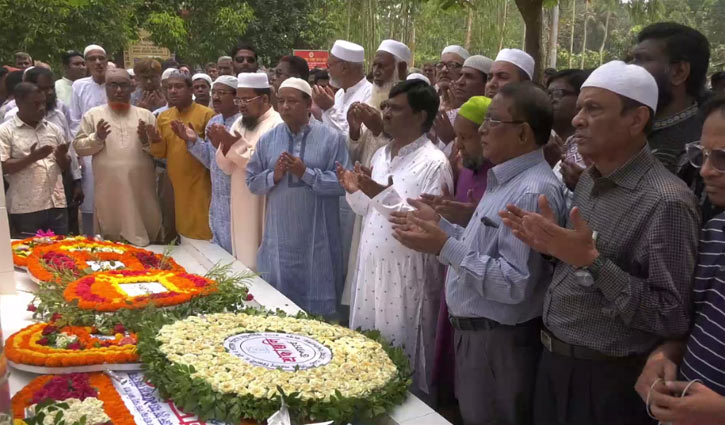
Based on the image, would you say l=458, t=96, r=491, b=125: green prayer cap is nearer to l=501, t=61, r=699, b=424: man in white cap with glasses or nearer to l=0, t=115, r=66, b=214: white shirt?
l=501, t=61, r=699, b=424: man in white cap with glasses

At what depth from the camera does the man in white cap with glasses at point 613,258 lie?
Result: 208 centimetres

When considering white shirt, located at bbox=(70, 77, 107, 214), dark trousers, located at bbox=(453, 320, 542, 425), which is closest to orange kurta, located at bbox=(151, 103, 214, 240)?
white shirt, located at bbox=(70, 77, 107, 214)

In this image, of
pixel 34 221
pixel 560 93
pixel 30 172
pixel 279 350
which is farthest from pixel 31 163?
pixel 560 93

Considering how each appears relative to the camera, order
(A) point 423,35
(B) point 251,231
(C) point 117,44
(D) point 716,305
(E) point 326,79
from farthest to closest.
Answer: (A) point 423,35
(C) point 117,44
(E) point 326,79
(B) point 251,231
(D) point 716,305

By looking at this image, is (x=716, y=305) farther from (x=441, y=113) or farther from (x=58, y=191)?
(x=58, y=191)

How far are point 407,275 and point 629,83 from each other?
5.45 ft

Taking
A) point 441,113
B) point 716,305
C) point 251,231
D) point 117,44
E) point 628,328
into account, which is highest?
point 117,44

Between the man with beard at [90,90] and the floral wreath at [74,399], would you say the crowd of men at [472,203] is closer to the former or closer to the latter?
the man with beard at [90,90]

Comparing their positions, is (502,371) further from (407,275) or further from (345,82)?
(345,82)

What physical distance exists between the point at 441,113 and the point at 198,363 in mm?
2264

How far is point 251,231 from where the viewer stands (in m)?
5.22

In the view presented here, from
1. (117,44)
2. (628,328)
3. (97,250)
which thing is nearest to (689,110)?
(628,328)

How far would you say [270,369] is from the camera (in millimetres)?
2676

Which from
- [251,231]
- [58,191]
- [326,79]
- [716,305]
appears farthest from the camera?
[326,79]
